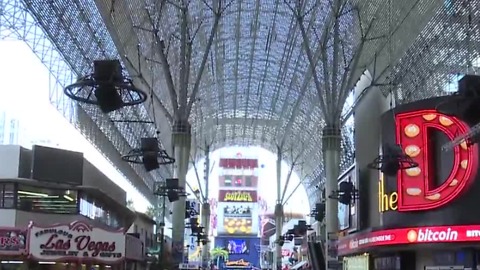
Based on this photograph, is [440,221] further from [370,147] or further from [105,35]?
[105,35]

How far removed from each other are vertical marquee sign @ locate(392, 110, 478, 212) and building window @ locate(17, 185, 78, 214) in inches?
477

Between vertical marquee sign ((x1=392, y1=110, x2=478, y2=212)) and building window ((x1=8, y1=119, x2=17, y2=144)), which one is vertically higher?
building window ((x1=8, y1=119, x2=17, y2=144))

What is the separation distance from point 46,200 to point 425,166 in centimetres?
1399

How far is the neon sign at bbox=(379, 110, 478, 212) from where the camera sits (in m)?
24.6

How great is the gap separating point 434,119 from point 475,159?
2251 mm

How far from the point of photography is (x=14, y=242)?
73.5 ft

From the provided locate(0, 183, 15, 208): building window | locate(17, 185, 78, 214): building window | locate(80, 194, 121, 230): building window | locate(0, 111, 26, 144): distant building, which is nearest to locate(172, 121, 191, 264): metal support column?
locate(80, 194, 121, 230): building window

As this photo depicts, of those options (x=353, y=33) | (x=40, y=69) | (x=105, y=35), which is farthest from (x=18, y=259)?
(x=353, y=33)

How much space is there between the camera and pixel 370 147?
1282 inches

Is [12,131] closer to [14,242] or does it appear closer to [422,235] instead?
[14,242]

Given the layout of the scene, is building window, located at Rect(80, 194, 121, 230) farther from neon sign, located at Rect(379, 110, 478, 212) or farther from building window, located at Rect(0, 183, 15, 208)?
neon sign, located at Rect(379, 110, 478, 212)

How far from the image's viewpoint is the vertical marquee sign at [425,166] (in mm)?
24641

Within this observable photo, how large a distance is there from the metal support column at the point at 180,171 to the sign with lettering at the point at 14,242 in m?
19.4

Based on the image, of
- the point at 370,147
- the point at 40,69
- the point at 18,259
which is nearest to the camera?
the point at 18,259
